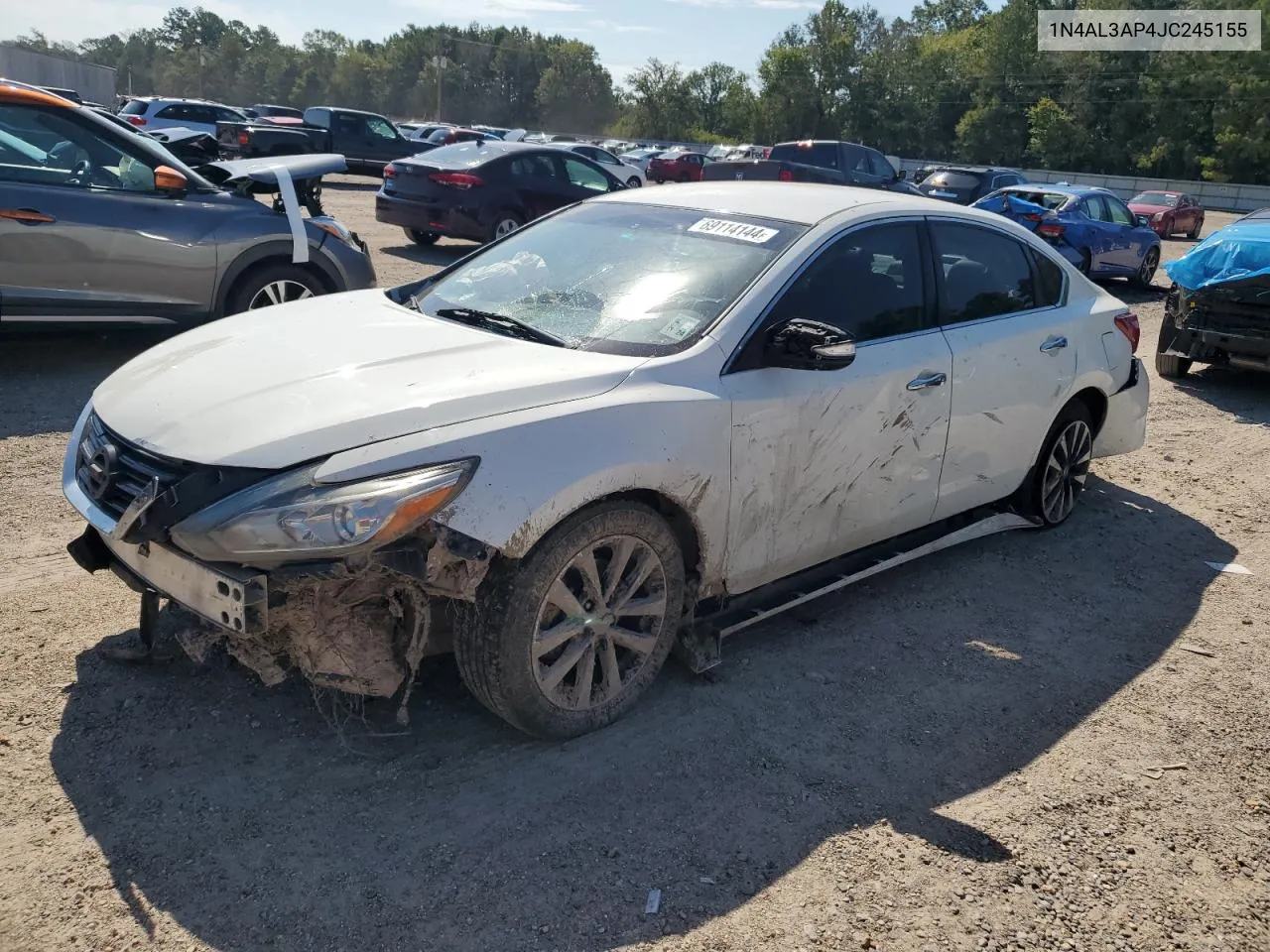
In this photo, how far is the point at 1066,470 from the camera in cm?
560

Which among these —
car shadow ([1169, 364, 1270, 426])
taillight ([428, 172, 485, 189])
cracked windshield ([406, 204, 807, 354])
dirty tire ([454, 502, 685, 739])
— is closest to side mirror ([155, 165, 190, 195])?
cracked windshield ([406, 204, 807, 354])

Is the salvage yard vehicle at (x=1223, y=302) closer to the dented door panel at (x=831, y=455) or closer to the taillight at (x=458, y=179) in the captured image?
the dented door panel at (x=831, y=455)

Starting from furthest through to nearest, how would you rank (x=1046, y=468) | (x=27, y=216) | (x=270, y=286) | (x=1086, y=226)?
(x=1086, y=226) < (x=270, y=286) < (x=27, y=216) < (x=1046, y=468)

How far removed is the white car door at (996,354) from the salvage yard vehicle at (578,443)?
0.7 inches

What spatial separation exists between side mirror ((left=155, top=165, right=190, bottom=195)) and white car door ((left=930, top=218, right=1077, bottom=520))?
16.7ft

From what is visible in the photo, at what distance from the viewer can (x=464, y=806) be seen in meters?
3.05

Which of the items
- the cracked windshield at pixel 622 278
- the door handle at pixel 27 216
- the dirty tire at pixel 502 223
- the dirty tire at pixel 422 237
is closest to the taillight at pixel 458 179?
the dirty tire at pixel 502 223

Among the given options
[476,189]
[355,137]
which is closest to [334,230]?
[476,189]

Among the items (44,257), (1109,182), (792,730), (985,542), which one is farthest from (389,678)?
(1109,182)

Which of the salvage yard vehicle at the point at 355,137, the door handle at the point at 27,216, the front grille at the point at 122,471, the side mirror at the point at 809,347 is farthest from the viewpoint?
the salvage yard vehicle at the point at 355,137

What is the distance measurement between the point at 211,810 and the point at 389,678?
60 cm

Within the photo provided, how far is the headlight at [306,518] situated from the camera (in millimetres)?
2775

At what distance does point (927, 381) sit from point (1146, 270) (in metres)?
14.5

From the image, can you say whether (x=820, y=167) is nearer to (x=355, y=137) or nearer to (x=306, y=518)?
(x=355, y=137)
